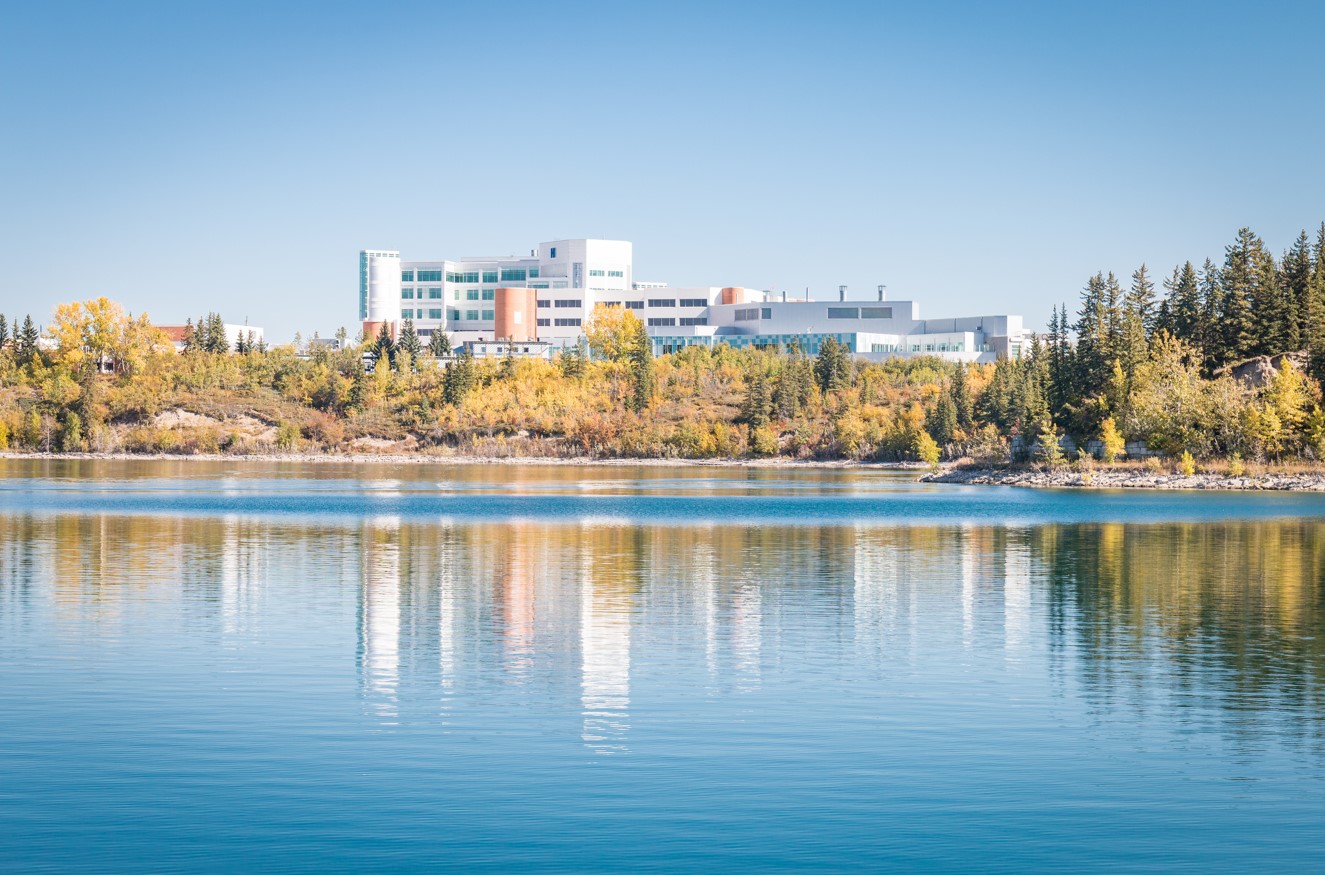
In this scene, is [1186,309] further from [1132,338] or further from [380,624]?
[380,624]

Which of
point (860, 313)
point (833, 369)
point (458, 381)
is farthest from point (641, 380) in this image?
point (860, 313)

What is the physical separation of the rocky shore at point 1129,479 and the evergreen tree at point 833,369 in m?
45.2

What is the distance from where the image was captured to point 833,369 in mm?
155875

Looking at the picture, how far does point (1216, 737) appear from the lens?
19.9 metres

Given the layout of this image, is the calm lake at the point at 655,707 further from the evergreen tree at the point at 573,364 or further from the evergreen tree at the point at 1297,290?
the evergreen tree at the point at 573,364

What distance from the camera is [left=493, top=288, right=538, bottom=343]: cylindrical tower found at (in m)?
193

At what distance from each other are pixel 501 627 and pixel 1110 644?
12.4 meters

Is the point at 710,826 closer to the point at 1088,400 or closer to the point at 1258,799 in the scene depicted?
the point at 1258,799

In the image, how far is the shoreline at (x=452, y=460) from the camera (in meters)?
144

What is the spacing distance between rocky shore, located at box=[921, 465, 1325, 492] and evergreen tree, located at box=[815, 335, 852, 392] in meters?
45.2

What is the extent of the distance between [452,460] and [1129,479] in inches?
3075

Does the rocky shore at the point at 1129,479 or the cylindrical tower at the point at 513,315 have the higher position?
the cylindrical tower at the point at 513,315

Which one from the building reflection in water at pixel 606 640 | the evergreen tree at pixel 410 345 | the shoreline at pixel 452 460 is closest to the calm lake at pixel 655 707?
the building reflection in water at pixel 606 640

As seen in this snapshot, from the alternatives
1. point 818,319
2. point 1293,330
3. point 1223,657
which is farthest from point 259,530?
point 818,319
